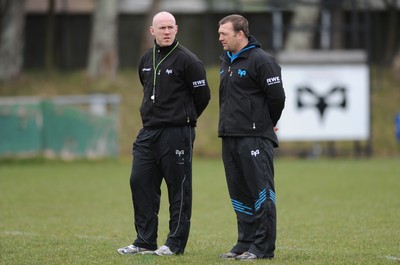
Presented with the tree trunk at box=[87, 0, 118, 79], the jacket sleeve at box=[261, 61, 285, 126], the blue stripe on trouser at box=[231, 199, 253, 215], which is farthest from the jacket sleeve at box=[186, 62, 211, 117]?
the tree trunk at box=[87, 0, 118, 79]

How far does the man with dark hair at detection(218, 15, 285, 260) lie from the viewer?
8.47 m

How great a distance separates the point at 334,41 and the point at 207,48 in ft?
15.3

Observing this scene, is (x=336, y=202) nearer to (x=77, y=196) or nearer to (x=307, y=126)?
(x=77, y=196)

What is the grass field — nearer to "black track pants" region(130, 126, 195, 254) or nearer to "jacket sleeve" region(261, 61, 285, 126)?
"black track pants" region(130, 126, 195, 254)

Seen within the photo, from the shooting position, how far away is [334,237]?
10.3 m

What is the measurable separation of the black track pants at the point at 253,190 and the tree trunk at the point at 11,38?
69.4ft

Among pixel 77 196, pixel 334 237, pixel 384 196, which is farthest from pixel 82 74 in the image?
pixel 334 237

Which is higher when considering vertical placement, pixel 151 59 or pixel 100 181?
pixel 151 59

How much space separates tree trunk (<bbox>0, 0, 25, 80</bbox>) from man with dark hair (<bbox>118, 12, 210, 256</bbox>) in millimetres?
20637

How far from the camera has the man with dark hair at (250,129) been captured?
847 cm

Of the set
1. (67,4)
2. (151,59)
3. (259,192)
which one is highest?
(67,4)

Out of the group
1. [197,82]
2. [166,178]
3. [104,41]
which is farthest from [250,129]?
[104,41]

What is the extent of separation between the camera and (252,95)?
8.55 metres

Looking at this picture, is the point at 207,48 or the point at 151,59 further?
the point at 207,48
